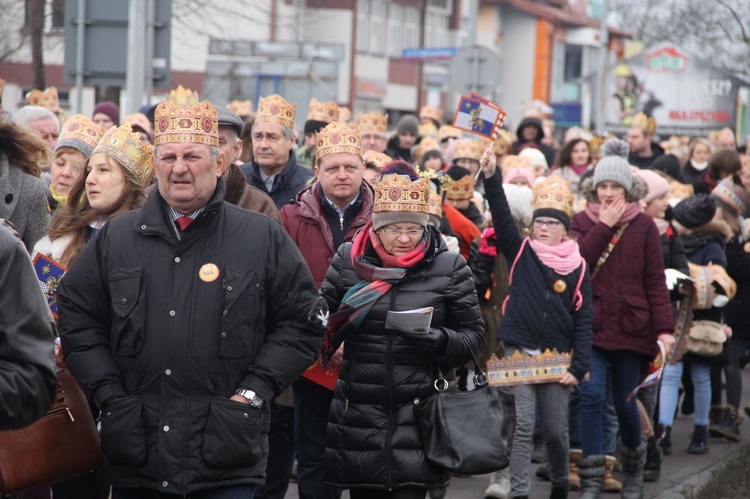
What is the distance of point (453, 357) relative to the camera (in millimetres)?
5906

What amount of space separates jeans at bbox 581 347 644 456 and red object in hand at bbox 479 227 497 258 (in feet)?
3.09

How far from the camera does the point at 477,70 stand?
17000 mm

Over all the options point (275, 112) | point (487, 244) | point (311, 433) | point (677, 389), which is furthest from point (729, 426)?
point (311, 433)

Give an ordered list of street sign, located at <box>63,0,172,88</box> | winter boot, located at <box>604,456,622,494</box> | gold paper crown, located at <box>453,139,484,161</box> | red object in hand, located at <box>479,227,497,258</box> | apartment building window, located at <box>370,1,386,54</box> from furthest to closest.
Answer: apartment building window, located at <box>370,1,386,54</box>
gold paper crown, located at <box>453,139,484,161</box>
street sign, located at <box>63,0,172,88</box>
winter boot, located at <box>604,456,622,494</box>
red object in hand, located at <box>479,227,497,258</box>

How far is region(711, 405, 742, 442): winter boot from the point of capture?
1099 cm

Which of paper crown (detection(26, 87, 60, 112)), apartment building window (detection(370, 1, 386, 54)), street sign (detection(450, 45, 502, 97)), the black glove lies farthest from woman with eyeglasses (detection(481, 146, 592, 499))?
apartment building window (detection(370, 1, 386, 54))

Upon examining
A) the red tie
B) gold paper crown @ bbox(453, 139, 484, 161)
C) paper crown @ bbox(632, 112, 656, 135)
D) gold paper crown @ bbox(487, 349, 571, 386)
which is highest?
paper crown @ bbox(632, 112, 656, 135)

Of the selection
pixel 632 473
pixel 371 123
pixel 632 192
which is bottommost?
pixel 632 473

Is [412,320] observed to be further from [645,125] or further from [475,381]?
[645,125]

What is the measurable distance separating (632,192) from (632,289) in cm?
66

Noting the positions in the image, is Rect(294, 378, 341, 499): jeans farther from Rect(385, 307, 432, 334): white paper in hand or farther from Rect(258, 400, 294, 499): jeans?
Rect(385, 307, 432, 334): white paper in hand

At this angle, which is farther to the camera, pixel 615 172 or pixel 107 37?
pixel 107 37

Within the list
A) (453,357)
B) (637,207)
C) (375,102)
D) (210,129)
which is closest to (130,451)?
(210,129)

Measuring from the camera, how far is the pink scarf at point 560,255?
7820mm
